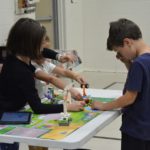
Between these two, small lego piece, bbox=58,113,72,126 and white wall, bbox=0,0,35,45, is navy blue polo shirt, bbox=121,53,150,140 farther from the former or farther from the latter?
white wall, bbox=0,0,35,45

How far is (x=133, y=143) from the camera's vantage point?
5.89ft

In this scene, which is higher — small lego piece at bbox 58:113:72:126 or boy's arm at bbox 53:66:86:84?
boy's arm at bbox 53:66:86:84

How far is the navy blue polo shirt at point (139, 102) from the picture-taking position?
1.69m

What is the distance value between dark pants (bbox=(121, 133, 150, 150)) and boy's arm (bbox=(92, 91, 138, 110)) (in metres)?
0.16

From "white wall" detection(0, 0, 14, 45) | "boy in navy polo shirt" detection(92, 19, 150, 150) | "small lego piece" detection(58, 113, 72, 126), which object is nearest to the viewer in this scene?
"small lego piece" detection(58, 113, 72, 126)

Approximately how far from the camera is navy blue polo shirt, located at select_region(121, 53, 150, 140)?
5.56 feet

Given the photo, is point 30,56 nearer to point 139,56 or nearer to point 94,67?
point 139,56

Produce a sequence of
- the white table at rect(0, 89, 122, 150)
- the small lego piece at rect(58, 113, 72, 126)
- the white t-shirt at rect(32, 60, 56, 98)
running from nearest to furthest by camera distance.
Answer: the white table at rect(0, 89, 122, 150)
the small lego piece at rect(58, 113, 72, 126)
the white t-shirt at rect(32, 60, 56, 98)

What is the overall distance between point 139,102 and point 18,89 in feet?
1.92

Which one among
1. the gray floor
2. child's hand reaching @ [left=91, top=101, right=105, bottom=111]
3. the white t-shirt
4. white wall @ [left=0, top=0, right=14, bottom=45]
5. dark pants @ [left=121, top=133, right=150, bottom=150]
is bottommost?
the gray floor

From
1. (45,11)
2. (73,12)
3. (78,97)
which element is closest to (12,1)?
(78,97)

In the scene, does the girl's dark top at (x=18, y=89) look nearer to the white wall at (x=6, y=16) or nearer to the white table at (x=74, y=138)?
the white table at (x=74, y=138)

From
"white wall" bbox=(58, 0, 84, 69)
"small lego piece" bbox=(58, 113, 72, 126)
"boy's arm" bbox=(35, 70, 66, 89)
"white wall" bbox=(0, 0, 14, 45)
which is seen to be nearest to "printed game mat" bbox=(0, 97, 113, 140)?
"small lego piece" bbox=(58, 113, 72, 126)

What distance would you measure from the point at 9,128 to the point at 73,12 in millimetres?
4127
